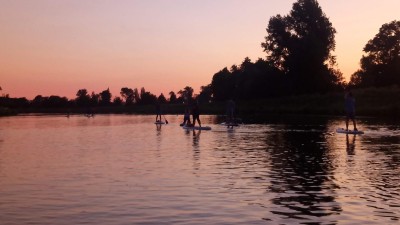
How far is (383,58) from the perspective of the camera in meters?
126

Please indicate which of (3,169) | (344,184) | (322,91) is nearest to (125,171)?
(3,169)

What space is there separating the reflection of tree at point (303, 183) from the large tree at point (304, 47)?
84621mm

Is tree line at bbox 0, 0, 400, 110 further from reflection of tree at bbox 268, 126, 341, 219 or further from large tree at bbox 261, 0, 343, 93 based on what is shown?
reflection of tree at bbox 268, 126, 341, 219

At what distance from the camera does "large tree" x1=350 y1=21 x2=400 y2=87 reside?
113 metres

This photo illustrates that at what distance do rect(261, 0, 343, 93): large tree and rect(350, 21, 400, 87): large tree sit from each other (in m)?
9.15

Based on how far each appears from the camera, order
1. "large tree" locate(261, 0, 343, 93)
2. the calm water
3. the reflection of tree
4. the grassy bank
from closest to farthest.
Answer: the calm water
the reflection of tree
the grassy bank
"large tree" locate(261, 0, 343, 93)

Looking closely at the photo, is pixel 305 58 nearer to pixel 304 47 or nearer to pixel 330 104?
pixel 304 47

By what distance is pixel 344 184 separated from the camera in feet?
52.1

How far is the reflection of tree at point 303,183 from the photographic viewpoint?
12469 mm

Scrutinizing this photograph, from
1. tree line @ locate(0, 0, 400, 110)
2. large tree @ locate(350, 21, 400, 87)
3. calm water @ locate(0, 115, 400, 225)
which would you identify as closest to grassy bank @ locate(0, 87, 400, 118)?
tree line @ locate(0, 0, 400, 110)

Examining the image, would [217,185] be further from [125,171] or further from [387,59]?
[387,59]

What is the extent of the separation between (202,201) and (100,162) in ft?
31.1

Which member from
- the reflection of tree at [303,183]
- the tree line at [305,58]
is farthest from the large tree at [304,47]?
the reflection of tree at [303,183]

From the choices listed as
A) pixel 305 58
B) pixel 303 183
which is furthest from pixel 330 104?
pixel 303 183
